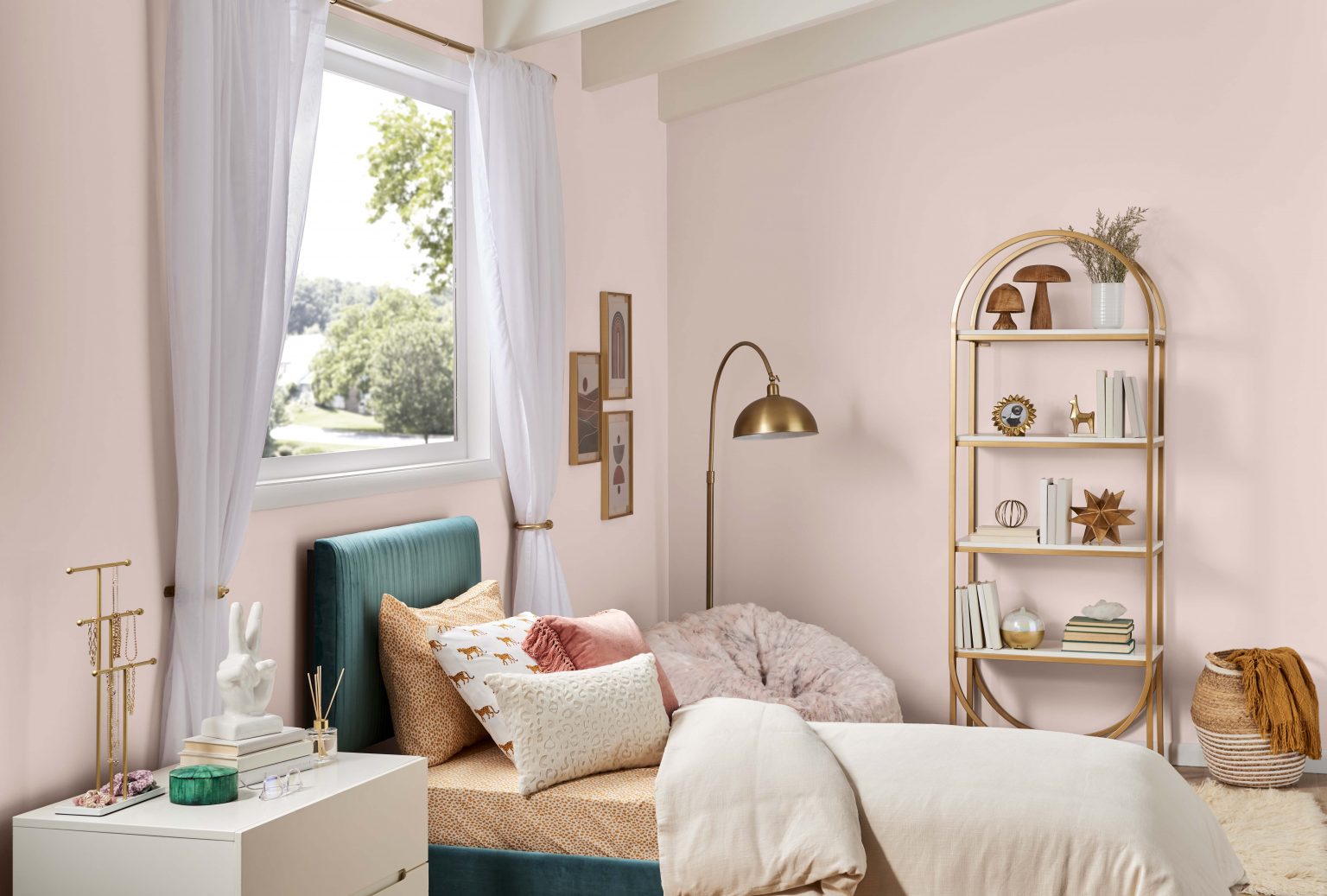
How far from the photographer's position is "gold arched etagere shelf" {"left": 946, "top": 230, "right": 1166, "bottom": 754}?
4.53 metres

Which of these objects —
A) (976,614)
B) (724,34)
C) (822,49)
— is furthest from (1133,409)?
(724,34)

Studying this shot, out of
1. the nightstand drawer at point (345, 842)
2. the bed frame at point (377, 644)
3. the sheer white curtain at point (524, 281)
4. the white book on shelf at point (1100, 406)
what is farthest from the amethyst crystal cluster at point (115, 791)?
the white book on shelf at point (1100, 406)

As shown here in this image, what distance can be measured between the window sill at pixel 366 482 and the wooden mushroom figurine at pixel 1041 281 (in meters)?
2.08

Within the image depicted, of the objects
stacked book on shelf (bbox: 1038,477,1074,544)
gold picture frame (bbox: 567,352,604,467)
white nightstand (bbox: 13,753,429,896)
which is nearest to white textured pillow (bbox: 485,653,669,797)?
white nightstand (bbox: 13,753,429,896)

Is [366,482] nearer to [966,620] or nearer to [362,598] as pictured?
[362,598]

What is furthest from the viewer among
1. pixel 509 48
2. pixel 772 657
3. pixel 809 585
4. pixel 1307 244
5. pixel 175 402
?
pixel 809 585

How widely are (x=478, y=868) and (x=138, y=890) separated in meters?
0.87

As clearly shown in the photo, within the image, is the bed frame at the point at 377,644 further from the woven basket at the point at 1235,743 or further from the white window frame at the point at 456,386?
the woven basket at the point at 1235,743

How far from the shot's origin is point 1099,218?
468cm

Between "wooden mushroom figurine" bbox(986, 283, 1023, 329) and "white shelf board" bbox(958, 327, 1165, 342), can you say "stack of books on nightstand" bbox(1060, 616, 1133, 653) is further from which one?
"wooden mushroom figurine" bbox(986, 283, 1023, 329)

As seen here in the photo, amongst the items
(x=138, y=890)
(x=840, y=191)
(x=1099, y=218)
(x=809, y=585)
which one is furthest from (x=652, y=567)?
(x=138, y=890)

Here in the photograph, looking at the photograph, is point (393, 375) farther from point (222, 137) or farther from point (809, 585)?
point (809, 585)

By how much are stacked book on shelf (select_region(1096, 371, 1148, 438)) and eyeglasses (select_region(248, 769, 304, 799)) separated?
3168 mm

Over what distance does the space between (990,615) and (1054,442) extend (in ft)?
2.29
